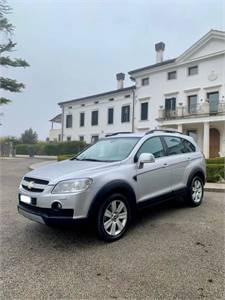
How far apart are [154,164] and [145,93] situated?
22217 millimetres

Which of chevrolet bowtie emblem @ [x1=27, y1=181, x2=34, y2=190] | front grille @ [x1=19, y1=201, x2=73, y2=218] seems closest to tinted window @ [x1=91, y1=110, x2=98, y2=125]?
chevrolet bowtie emblem @ [x1=27, y1=181, x2=34, y2=190]

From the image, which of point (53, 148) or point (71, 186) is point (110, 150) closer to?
point (71, 186)

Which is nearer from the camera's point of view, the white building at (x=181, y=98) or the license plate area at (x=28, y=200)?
the license plate area at (x=28, y=200)

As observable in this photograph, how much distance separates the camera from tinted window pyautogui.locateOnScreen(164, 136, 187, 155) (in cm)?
553

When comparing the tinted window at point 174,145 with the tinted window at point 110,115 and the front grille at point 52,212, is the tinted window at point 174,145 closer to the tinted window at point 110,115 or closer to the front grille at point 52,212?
the front grille at point 52,212

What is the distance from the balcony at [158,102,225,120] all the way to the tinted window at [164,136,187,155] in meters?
15.4

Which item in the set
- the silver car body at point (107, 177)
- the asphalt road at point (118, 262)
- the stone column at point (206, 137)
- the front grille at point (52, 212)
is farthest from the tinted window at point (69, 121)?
the front grille at point (52, 212)

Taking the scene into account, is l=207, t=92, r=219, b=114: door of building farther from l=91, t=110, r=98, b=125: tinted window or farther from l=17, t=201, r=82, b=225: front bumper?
l=17, t=201, r=82, b=225: front bumper

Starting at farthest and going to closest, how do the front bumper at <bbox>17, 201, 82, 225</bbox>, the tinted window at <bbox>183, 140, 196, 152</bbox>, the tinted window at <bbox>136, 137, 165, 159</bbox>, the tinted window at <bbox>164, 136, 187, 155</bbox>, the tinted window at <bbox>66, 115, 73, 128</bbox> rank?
1. the tinted window at <bbox>66, 115, 73, 128</bbox>
2. the tinted window at <bbox>183, 140, 196, 152</bbox>
3. the tinted window at <bbox>164, 136, 187, 155</bbox>
4. the tinted window at <bbox>136, 137, 165, 159</bbox>
5. the front bumper at <bbox>17, 201, 82, 225</bbox>

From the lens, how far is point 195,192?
611 centimetres

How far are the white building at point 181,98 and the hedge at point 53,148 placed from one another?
316 centimetres

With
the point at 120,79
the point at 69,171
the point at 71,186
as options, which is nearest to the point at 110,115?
the point at 120,79

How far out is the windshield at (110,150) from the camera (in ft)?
15.6

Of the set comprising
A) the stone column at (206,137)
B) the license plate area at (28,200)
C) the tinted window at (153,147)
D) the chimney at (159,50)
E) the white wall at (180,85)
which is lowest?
the license plate area at (28,200)
